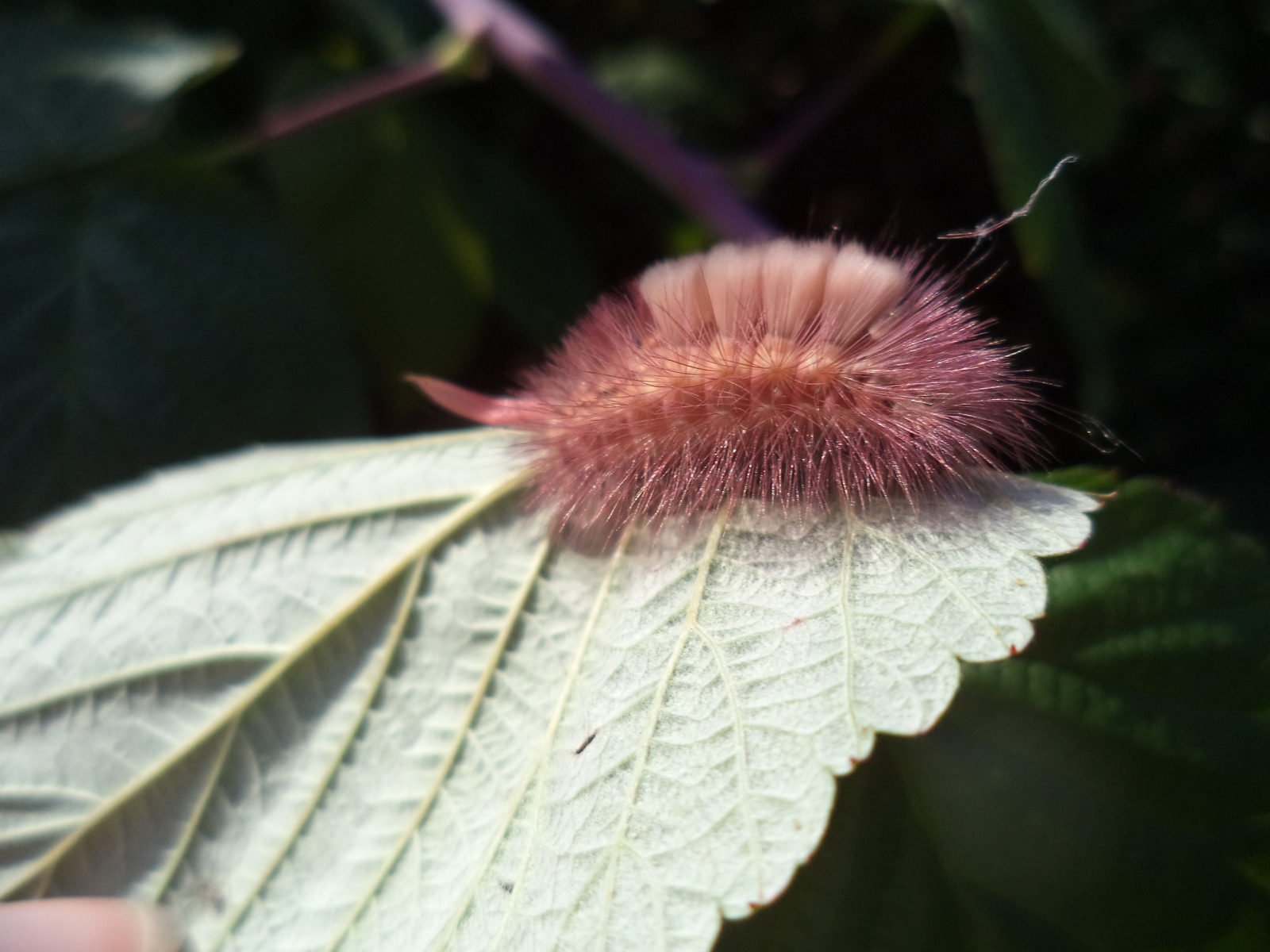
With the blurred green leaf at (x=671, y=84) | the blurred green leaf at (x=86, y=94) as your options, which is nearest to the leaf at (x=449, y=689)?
the blurred green leaf at (x=86, y=94)

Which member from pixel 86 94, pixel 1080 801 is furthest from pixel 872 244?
pixel 86 94

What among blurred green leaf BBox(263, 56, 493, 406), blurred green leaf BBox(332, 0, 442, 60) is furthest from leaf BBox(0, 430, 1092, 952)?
blurred green leaf BBox(332, 0, 442, 60)

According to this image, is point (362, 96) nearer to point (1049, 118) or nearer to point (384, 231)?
point (384, 231)

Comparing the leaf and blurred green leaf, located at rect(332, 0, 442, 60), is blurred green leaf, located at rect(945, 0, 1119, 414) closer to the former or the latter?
the leaf

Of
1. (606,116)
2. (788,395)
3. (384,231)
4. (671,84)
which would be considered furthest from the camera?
(671,84)

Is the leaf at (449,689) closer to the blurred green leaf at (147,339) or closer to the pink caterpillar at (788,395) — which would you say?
the pink caterpillar at (788,395)

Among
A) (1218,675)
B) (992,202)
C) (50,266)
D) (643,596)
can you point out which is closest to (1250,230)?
(992,202)

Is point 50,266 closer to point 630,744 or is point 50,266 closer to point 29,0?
point 29,0
